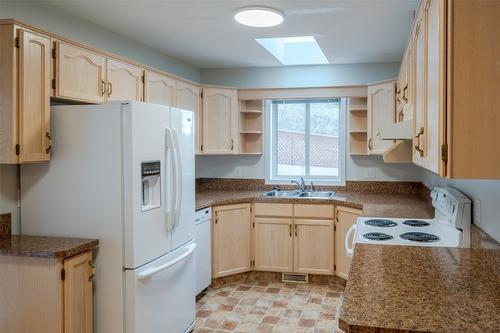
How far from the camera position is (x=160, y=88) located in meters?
3.54

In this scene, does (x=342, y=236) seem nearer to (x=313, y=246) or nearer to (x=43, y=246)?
(x=313, y=246)

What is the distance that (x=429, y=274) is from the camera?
5.22 feet

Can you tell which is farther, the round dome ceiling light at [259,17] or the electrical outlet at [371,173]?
the electrical outlet at [371,173]

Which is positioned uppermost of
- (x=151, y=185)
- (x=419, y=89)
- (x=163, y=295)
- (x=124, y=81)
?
(x=124, y=81)

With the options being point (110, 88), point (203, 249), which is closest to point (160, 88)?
point (110, 88)

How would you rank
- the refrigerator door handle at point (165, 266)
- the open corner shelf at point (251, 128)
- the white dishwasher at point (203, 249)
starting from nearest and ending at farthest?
the refrigerator door handle at point (165, 266), the white dishwasher at point (203, 249), the open corner shelf at point (251, 128)

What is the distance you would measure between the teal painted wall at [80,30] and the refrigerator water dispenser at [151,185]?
47.2 inches

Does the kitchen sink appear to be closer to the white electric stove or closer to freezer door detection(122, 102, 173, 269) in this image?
the white electric stove

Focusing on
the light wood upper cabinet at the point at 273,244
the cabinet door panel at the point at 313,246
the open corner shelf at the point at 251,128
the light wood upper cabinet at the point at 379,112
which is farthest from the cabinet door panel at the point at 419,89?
the open corner shelf at the point at 251,128

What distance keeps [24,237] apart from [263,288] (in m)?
2.33

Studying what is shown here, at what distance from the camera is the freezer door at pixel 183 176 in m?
2.80

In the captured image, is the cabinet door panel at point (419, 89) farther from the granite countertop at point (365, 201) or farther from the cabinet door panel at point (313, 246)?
the cabinet door panel at point (313, 246)

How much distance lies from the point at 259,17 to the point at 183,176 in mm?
1254

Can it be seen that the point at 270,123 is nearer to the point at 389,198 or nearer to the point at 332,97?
the point at 332,97
